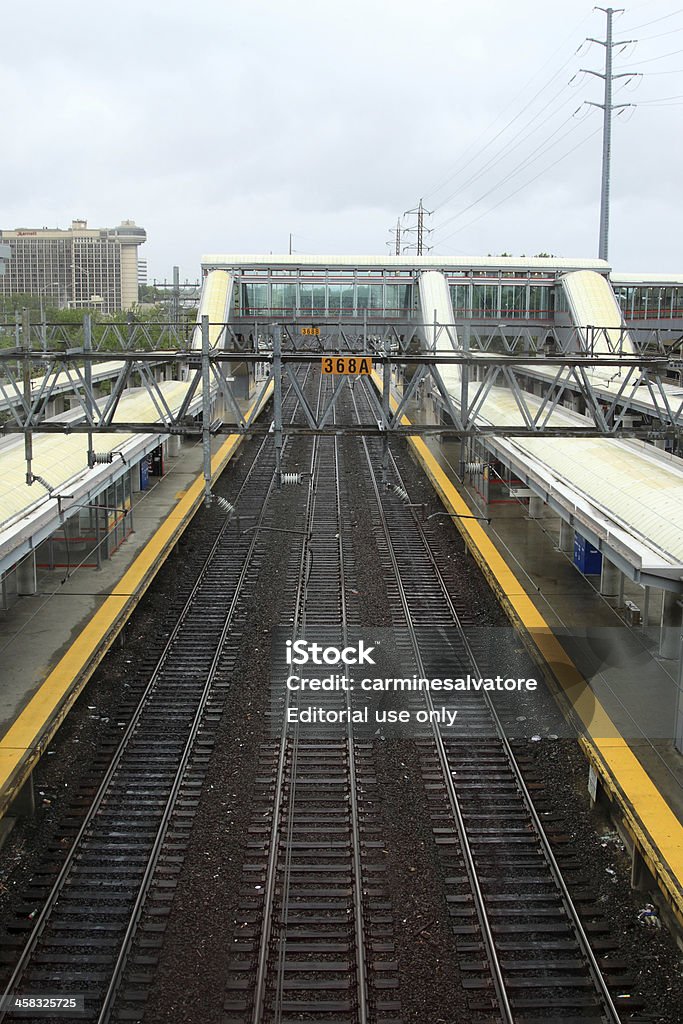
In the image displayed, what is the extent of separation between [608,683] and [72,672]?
596 centimetres

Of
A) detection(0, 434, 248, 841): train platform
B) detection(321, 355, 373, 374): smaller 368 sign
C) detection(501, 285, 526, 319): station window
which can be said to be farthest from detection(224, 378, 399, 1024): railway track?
detection(501, 285, 526, 319): station window

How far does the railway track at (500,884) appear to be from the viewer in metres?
6.32

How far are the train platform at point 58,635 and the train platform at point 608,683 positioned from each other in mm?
5046

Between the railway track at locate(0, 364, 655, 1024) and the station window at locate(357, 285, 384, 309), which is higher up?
the station window at locate(357, 285, 384, 309)

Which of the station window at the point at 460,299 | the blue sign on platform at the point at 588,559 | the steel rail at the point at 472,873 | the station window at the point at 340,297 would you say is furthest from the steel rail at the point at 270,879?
the station window at the point at 460,299

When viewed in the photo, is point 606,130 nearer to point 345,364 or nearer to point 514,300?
point 514,300

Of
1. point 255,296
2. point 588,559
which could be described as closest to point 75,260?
point 255,296

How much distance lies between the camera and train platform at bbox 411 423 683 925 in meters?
7.50

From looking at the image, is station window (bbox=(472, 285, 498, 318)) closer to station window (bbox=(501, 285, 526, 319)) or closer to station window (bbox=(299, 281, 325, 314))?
station window (bbox=(501, 285, 526, 319))

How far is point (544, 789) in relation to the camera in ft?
30.0

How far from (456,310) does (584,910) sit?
112ft

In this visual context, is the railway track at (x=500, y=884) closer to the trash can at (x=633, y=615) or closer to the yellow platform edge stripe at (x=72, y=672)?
the trash can at (x=633, y=615)

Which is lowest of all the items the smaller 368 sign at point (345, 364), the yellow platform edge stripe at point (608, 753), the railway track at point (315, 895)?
the railway track at point (315, 895)

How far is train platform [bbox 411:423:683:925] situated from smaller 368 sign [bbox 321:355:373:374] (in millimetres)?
4102
